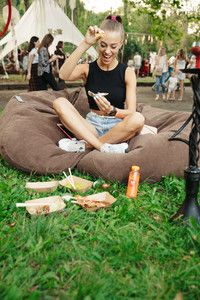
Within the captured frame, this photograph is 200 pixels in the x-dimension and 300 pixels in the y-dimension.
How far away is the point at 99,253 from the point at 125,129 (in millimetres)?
1662

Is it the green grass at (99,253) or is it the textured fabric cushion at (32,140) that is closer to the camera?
the green grass at (99,253)

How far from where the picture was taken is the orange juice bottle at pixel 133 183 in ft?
10.2

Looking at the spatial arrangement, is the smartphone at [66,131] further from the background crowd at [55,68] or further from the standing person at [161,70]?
the standing person at [161,70]

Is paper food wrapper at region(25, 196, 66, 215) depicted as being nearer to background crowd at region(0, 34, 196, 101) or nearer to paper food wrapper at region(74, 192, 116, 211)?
paper food wrapper at region(74, 192, 116, 211)

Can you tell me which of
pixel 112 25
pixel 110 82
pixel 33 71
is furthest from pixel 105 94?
pixel 33 71

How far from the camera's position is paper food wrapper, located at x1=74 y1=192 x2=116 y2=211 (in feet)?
9.27

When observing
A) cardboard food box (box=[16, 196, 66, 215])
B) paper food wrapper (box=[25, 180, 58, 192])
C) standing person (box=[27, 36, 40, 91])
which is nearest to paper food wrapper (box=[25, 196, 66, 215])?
cardboard food box (box=[16, 196, 66, 215])

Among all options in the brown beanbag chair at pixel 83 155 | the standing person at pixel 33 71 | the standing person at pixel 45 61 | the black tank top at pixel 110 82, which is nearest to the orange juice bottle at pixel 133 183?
the brown beanbag chair at pixel 83 155

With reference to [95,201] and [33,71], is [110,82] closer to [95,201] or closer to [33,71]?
[95,201]

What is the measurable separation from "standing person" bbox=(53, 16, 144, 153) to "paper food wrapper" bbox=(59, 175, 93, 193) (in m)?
0.49

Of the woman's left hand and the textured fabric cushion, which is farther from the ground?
the woman's left hand

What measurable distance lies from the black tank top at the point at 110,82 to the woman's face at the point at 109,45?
140 mm

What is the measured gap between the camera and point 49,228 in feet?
7.97

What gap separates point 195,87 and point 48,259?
4.52 ft
